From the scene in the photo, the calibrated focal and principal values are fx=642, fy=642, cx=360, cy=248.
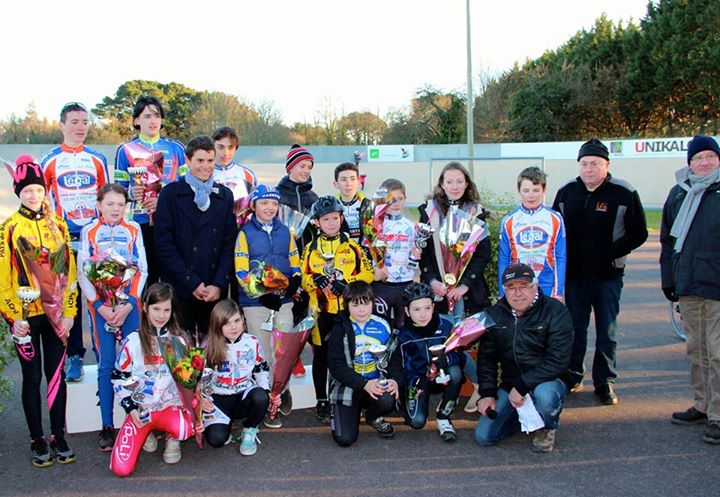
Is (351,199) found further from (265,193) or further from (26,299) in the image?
(26,299)

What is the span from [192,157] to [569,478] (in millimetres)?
3649

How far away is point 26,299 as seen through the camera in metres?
4.35

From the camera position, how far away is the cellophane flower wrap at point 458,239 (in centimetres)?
550

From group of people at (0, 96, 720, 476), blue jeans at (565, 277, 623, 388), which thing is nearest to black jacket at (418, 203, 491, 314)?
group of people at (0, 96, 720, 476)

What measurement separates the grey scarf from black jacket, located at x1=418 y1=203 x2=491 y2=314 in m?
1.50

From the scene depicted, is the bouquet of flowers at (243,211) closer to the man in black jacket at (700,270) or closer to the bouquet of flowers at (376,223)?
the bouquet of flowers at (376,223)

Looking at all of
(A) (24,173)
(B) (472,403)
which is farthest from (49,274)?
(B) (472,403)

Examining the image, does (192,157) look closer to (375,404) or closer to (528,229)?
(375,404)

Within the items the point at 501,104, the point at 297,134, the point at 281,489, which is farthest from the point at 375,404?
the point at 501,104

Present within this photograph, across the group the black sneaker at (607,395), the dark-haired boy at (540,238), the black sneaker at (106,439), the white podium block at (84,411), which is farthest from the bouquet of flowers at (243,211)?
the black sneaker at (607,395)

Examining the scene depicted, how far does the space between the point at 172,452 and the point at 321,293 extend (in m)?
1.65

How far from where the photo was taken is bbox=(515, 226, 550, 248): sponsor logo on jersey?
17.6 ft

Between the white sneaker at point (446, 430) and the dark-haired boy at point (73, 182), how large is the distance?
3.02 metres

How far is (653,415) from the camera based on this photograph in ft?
17.2
